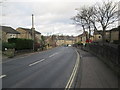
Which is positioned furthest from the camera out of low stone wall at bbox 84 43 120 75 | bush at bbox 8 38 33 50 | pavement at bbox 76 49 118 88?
bush at bbox 8 38 33 50

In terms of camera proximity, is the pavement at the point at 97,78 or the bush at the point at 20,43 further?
the bush at the point at 20,43

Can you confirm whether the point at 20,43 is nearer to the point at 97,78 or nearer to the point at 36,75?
the point at 36,75

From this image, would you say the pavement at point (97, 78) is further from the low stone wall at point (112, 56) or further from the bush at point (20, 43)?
the bush at point (20, 43)

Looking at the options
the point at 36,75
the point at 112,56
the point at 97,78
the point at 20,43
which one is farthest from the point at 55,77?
the point at 20,43

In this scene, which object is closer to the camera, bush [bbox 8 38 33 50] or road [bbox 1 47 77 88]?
road [bbox 1 47 77 88]

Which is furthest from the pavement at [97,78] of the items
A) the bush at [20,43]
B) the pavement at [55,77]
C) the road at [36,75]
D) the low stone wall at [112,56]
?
the bush at [20,43]

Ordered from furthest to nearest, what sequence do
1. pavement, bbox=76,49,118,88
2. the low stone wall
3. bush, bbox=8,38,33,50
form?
bush, bbox=8,38,33,50 < the low stone wall < pavement, bbox=76,49,118,88

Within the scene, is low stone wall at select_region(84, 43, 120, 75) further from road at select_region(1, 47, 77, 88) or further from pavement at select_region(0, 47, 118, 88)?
road at select_region(1, 47, 77, 88)

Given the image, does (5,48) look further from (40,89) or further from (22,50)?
(40,89)

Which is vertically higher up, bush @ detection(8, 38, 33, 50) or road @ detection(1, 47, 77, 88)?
bush @ detection(8, 38, 33, 50)

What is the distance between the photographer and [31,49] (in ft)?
163

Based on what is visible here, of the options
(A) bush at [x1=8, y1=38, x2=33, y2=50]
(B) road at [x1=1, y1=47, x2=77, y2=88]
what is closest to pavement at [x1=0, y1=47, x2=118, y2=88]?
(B) road at [x1=1, y1=47, x2=77, y2=88]

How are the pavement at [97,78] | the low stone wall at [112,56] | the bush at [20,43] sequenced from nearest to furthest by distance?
the pavement at [97,78] < the low stone wall at [112,56] < the bush at [20,43]

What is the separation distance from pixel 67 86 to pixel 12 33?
240 ft
